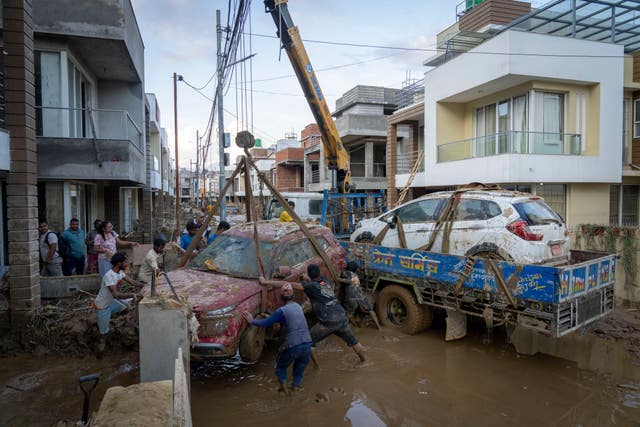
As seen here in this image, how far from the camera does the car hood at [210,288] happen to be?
481cm

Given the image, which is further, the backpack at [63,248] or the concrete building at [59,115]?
the backpack at [63,248]

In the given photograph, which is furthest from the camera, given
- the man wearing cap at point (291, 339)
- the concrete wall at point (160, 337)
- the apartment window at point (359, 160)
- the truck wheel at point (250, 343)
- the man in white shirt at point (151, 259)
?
the apartment window at point (359, 160)

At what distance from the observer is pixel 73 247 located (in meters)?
8.10

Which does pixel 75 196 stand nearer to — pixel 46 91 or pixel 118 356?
pixel 46 91

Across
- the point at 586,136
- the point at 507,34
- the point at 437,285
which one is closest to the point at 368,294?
the point at 437,285

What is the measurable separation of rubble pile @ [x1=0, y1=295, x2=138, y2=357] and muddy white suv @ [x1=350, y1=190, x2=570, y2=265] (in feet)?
16.3

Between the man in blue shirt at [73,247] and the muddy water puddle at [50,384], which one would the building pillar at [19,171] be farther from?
the man in blue shirt at [73,247]

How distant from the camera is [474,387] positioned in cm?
496

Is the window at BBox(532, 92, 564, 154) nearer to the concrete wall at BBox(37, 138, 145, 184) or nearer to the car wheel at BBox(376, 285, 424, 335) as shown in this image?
the car wheel at BBox(376, 285, 424, 335)

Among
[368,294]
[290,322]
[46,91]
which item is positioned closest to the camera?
[290,322]

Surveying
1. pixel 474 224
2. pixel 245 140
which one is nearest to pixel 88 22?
pixel 245 140

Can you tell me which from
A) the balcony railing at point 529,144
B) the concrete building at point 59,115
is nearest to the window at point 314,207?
the balcony railing at point 529,144

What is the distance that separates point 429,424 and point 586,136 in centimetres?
1136

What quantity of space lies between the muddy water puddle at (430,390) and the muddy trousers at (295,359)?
0.65ft
